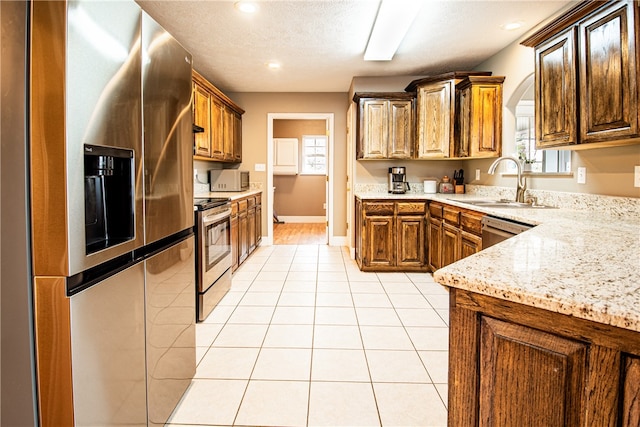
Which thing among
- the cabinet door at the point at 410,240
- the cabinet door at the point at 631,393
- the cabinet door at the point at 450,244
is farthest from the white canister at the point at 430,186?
the cabinet door at the point at 631,393

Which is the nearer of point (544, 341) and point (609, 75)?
point (544, 341)

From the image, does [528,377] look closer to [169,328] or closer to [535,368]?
[535,368]

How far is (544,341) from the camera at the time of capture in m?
0.76

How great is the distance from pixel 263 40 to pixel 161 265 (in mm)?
2832

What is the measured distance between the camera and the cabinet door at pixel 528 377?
72 cm

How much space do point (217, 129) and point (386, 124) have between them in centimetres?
206

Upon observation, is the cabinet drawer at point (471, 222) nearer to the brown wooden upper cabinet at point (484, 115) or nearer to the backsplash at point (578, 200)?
the backsplash at point (578, 200)

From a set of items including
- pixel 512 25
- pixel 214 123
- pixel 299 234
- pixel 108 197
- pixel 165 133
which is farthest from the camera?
pixel 299 234

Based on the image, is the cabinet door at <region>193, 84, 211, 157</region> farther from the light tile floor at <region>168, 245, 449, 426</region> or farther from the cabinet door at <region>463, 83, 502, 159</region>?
the cabinet door at <region>463, 83, 502, 159</region>

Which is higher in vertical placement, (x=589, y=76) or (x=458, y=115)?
(x=458, y=115)

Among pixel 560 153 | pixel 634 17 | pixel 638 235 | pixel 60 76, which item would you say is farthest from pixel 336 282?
pixel 60 76

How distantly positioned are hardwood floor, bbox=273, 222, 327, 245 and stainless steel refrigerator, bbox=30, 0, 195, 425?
460 centimetres

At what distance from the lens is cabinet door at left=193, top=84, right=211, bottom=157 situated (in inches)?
150

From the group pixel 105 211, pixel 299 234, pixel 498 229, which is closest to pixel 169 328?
pixel 105 211
